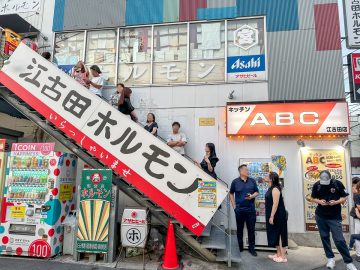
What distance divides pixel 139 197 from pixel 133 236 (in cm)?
79

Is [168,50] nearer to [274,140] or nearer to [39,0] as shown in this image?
[274,140]

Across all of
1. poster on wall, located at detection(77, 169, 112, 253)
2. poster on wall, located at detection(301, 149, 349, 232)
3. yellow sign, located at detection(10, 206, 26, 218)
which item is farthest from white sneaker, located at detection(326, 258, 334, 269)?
yellow sign, located at detection(10, 206, 26, 218)

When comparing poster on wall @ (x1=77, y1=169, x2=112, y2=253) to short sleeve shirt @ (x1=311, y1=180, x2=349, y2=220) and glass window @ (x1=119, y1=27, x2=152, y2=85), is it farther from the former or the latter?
short sleeve shirt @ (x1=311, y1=180, x2=349, y2=220)

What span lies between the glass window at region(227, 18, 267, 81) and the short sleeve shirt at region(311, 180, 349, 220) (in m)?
3.65

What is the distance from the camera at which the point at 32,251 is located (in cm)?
552

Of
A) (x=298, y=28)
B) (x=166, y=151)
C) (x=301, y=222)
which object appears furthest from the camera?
(x=298, y=28)

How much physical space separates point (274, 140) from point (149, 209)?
3.88 metres

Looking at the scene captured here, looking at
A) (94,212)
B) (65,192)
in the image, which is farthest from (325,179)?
(65,192)

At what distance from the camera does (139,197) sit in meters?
5.66

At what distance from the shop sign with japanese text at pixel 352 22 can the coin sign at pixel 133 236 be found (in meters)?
7.04

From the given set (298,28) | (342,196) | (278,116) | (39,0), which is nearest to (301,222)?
(342,196)

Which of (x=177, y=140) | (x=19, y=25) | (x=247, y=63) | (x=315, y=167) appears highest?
(x=19, y=25)

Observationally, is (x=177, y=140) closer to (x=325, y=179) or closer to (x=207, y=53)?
(x=207, y=53)

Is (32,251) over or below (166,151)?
below
